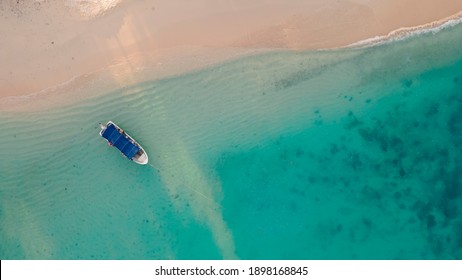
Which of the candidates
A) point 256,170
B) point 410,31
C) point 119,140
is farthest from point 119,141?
point 410,31

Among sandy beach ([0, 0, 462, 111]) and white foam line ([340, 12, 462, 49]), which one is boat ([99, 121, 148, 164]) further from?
white foam line ([340, 12, 462, 49])

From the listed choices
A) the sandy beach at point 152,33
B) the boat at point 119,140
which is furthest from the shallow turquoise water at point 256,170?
the sandy beach at point 152,33

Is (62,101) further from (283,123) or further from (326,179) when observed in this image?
(326,179)

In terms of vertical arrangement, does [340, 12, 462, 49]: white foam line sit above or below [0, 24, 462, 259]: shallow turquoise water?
above

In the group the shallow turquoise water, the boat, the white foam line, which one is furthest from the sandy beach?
the boat

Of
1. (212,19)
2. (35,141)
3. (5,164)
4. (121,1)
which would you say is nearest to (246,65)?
(212,19)

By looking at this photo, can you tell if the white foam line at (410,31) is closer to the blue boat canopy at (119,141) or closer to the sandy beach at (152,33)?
the sandy beach at (152,33)
